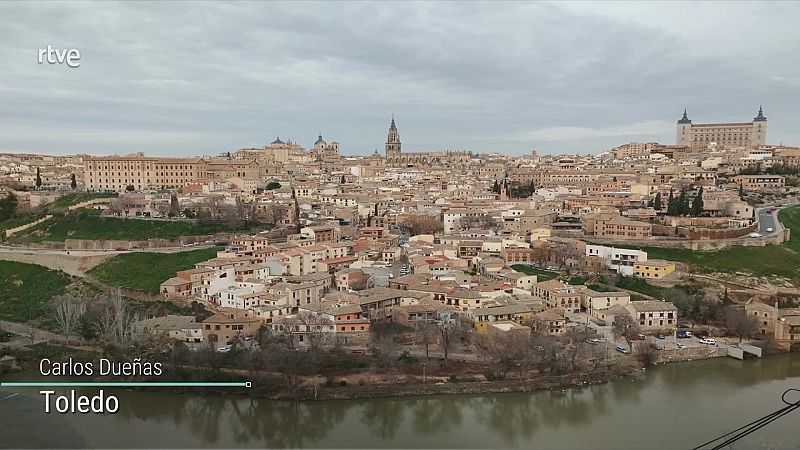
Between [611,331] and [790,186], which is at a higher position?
[790,186]

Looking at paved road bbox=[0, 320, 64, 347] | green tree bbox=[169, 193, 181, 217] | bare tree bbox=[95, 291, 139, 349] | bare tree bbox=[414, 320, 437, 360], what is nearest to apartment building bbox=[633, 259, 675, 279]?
bare tree bbox=[414, 320, 437, 360]

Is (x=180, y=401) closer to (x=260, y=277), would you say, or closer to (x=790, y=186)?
(x=260, y=277)

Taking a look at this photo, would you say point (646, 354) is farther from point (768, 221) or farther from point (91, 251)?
point (91, 251)

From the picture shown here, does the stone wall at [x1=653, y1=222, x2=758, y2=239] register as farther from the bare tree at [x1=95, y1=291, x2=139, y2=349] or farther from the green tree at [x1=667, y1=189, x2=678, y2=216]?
the bare tree at [x1=95, y1=291, x2=139, y2=349]

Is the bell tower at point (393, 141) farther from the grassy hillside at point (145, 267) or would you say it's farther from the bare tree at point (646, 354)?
the bare tree at point (646, 354)

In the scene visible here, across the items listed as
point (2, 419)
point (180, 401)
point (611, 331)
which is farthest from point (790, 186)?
point (2, 419)

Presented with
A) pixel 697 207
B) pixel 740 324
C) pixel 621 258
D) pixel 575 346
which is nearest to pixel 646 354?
pixel 575 346

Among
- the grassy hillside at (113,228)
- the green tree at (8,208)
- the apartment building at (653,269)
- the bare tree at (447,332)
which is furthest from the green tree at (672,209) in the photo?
the green tree at (8,208)
